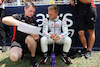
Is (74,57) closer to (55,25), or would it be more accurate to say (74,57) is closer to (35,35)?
(55,25)

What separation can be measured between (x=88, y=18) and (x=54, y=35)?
1.04m

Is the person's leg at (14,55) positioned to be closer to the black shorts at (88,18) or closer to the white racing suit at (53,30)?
the white racing suit at (53,30)

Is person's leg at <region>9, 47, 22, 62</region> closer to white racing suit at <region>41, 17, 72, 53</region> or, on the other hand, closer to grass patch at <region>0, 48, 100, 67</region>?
grass patch at <region>0, 48, 100, 67</region>

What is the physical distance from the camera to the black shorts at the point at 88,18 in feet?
6.94

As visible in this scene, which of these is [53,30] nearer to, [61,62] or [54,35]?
[54,35]

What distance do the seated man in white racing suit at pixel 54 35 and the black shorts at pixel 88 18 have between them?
19.0 inches

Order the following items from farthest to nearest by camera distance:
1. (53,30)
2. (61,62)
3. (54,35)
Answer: (53,30)
(61,62)
(54,35)

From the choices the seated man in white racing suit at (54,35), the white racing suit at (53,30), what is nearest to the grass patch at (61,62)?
the seated man in white racing suit at (54,35)

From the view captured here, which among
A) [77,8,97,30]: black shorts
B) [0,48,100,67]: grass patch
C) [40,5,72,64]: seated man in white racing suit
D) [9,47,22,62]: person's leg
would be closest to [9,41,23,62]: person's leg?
[9,47,22,62]: person's leg

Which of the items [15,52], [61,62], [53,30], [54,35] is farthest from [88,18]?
[15,52]

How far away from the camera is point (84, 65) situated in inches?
75.5

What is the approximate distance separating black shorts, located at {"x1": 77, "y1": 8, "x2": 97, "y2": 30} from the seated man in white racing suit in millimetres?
482

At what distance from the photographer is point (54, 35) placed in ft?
5.91

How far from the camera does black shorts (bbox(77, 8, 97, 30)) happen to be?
2116 millimetres
